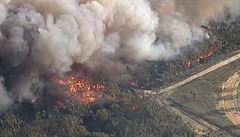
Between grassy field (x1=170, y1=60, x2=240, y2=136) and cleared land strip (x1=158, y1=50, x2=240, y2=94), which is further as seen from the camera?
cleared land strip (x1=158, y1=50, x2=240, y2=94)

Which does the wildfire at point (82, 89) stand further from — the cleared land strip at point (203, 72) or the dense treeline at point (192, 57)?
the cleared land strip at point (203, 72)

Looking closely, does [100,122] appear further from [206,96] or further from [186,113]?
[206,96]

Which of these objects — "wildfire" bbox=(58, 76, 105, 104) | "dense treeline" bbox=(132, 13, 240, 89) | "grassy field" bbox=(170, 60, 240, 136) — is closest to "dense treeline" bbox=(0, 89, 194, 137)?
"wildfire" bbox=(58, 76, 105, 104)

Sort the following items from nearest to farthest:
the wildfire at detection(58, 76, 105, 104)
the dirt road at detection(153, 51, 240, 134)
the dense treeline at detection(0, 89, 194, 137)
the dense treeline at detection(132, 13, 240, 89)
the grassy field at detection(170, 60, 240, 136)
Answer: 1. the dense treeline at detection(0, 89, 194, 137)
2. the wildfire at detection(58, 76, 105, 104)
3. the dirt road at detection(153, 51, 240, 134)
4. the grassy field at detection(170, 60, 240, 136)
5. the dense treeline at detection(132, 13, 240, 89)

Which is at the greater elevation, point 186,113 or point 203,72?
point 203,72

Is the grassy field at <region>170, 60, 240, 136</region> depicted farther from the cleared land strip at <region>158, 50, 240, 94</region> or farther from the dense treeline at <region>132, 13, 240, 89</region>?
the dense treeline at <region>132, 13, 240, 89</region>

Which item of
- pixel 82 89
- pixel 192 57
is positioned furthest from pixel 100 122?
pixel 192 57
